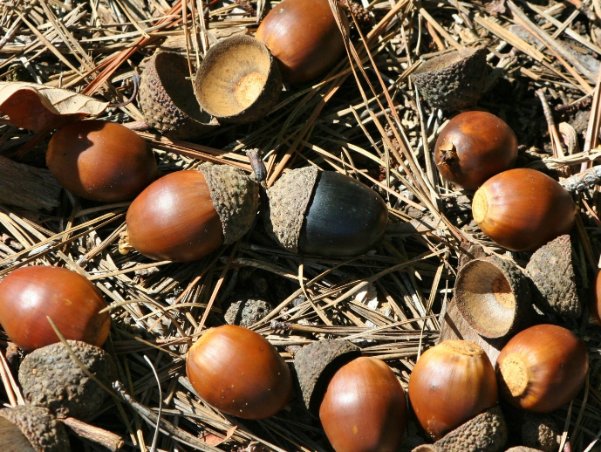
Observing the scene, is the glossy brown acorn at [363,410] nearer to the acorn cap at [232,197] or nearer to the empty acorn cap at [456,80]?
the acorn cap at [232,197]

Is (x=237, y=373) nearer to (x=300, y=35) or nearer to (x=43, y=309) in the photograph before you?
(x=43, y=309)

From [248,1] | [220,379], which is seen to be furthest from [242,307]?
[248,1]

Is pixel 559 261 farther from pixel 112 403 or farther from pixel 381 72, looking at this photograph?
pixel 112 403

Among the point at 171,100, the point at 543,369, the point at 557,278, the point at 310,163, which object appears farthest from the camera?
the point at 310,163

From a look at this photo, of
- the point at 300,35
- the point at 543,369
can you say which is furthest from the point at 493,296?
the point at 300,35

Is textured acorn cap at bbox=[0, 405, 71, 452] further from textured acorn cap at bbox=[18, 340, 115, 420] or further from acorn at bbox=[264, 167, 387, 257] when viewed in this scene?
acorn at bbox=[264, 167, 387, 257]

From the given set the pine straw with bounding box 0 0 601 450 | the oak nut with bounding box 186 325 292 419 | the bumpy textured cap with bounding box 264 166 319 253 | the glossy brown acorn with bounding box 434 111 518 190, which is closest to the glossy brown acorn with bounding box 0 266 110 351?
the pine straw with bounding box 0 0 601 450

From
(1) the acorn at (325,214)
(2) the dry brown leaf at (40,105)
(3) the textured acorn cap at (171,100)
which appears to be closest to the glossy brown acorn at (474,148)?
(1) the acorn at (325,214)
